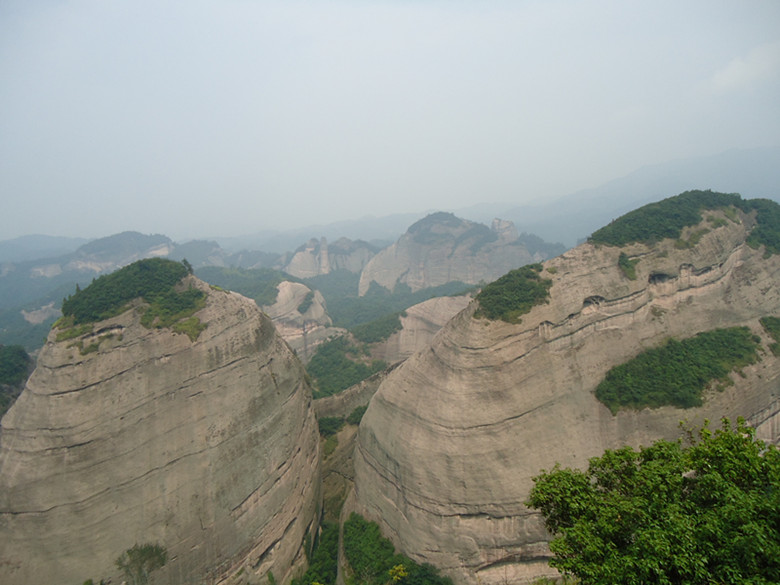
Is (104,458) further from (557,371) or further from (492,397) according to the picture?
(557,371)

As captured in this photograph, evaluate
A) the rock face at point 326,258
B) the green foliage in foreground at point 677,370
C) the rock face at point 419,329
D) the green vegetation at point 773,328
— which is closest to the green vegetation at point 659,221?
the green foliage in foreground at point 677,370

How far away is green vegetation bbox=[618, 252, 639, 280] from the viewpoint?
69.0 ft

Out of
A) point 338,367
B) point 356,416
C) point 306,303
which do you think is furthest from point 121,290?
point 306,303

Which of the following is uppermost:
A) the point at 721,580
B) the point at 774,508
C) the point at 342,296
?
the point at 774,508

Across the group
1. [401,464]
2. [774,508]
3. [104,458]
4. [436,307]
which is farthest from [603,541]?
[436,307]

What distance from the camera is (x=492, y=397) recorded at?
60.4 feet

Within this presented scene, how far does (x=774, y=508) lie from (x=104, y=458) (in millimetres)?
20623

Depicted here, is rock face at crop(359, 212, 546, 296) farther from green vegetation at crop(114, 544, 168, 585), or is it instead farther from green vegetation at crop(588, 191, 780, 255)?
green vegetation at crop(114, 544, 168, 585)

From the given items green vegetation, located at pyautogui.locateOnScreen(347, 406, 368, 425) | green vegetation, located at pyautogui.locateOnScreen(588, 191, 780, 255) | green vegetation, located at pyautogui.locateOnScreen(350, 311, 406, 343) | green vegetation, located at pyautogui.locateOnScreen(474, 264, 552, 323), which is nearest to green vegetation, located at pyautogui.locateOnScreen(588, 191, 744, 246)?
green vegetation, located at pyautogui.locateOnScreen(588, 191, 780, 255)

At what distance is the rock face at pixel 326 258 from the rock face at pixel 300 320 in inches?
2082

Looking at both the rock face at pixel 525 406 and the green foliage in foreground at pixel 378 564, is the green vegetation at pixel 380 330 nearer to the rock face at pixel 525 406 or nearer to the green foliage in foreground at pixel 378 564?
the rock face at pixel 525 406

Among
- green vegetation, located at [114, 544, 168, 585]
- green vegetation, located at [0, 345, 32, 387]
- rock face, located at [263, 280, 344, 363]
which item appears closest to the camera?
green vegetation, located at [114, 544, 168, 585]

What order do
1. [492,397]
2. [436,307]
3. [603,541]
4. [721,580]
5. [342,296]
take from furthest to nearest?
[342,296] < [436,307] < [492,397] < [603,541] < [721,580]

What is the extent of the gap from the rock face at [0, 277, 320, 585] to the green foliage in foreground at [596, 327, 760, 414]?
1742cm
